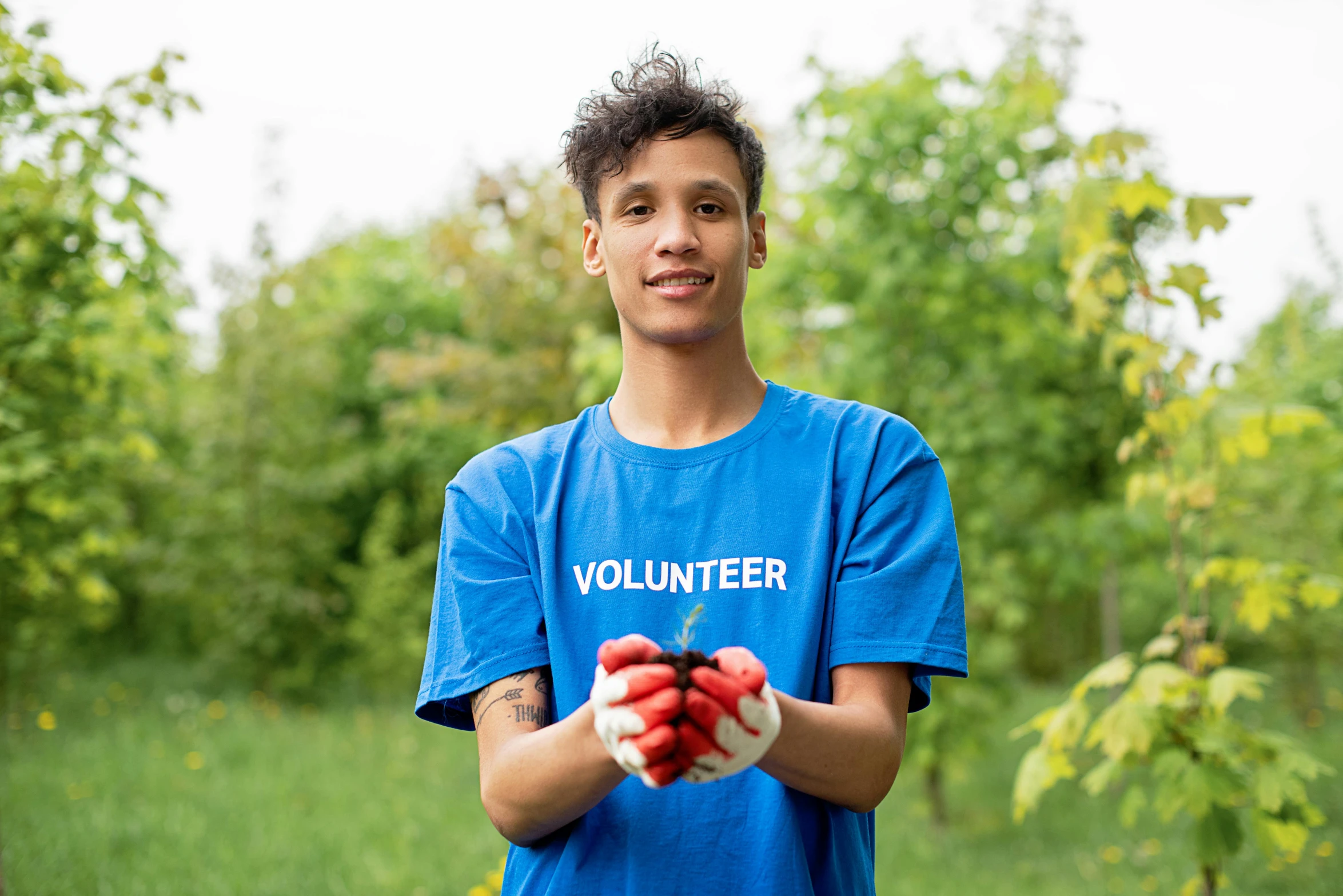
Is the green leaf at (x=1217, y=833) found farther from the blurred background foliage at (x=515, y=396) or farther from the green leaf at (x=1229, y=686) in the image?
the blurred background foliage at (x=515, y=396)

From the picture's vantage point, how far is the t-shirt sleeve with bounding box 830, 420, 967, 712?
1422 mm

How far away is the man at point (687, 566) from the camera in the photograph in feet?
4.54

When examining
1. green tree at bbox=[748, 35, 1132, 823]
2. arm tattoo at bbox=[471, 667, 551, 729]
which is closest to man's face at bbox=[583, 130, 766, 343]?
arm tattoo at bbox=[471, 667, 551, 729]

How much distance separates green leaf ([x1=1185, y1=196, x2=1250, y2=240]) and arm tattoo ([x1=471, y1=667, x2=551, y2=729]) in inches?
94.0

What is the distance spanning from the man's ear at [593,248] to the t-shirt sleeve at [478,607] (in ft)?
1.36

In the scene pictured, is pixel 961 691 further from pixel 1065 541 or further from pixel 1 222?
pixel 1 222

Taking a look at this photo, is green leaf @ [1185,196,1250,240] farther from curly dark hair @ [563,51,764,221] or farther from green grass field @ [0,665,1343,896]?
green grass field @ [0,665,1343,896]

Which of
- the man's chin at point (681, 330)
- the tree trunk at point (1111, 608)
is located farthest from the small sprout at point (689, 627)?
the tree trunk at point (1111, 608)

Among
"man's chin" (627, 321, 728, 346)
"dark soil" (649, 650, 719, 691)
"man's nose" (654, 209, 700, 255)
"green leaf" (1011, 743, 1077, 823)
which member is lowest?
"green leaf" (1011, 743, 1077, 823)

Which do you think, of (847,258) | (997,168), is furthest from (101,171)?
(997,168)

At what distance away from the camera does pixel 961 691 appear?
538 cm

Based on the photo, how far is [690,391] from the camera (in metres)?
1.63

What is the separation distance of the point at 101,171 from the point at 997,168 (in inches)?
157

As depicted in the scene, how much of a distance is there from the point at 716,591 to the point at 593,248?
656 mm
